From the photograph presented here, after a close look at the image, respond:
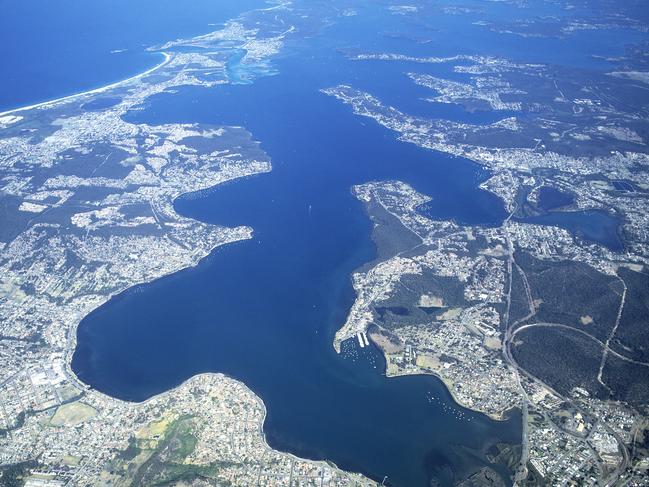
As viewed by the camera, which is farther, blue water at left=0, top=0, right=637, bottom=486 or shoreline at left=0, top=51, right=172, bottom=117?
shoreline at left=0, top=51, right=172, bottom=117

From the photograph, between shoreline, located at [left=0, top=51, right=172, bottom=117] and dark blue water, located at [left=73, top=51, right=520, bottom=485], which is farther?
shoreline, located at [left=0, top=51, right=172, bottom=117]

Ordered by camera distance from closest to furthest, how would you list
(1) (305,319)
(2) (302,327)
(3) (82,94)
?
(2) (302,327) → (1) (305,319) → (3) (82,94)

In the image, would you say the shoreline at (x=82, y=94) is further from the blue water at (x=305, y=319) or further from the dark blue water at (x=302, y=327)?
the dark blue water at (x=302, y=327)

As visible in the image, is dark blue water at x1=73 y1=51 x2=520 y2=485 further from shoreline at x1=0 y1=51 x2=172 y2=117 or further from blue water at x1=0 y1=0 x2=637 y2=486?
shoreline at x1=0 y1=51 x2=172 y2=117

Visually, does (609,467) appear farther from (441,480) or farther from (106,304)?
(106,304)

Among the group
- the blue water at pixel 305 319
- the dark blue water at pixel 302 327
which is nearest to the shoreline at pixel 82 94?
the blue water at pixel 305 319

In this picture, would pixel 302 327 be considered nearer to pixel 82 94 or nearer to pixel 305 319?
pixel 305 319

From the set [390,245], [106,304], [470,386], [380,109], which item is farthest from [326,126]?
[470,386]

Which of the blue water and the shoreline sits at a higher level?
the shoreline

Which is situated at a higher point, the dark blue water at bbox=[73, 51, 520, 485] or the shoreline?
the shoreline

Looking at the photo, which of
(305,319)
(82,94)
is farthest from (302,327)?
(82,94)

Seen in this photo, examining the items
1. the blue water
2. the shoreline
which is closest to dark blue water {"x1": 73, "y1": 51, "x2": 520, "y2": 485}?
the blue water
